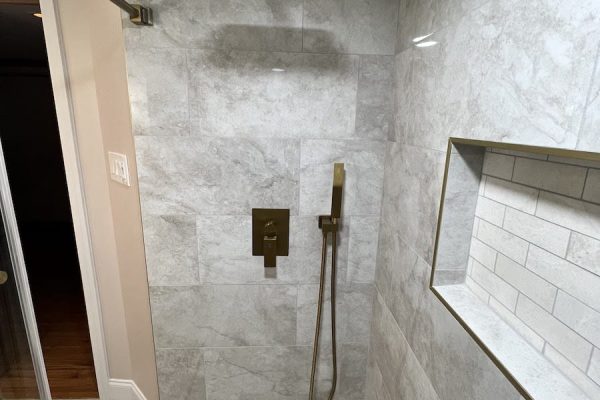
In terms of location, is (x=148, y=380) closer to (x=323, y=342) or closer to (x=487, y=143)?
(x=323, y=342)

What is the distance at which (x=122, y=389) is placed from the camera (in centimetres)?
181

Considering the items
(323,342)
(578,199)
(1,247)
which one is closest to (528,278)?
(578,199)

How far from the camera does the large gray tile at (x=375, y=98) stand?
1.26m

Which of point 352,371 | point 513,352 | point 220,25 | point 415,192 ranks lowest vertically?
point 352,371

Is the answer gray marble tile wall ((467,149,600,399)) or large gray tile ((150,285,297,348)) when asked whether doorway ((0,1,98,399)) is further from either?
gray marble tile wall ((467,149,600,399))

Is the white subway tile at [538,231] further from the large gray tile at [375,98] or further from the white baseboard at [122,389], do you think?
the white baseboard at [122,389]

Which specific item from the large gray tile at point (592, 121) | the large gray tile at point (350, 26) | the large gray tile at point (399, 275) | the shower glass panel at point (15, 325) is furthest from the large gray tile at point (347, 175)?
the shower glass panel at point (15, 325)

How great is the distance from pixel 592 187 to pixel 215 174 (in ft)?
3.73

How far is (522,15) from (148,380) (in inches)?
79.2

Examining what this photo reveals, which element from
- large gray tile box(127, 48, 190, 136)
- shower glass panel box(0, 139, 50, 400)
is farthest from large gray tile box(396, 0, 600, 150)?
shower glass panel box(0, 139, 50, 400)

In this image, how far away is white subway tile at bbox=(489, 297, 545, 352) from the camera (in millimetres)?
668

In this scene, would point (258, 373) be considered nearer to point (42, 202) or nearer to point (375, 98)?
point (375, 98)

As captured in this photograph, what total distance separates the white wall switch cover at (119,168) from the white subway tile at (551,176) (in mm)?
1387

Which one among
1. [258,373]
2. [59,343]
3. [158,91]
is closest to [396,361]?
[258,373]
